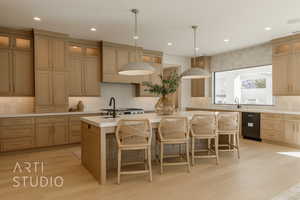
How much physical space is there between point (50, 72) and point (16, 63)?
758 millimetres

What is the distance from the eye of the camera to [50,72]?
4.75 metres

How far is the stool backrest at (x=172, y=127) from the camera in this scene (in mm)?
3094

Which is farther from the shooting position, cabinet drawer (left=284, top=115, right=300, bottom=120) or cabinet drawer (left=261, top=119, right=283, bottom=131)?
cabinet drawer (left=261, top=119, right=283, bottom=131)

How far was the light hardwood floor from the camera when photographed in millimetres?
2408

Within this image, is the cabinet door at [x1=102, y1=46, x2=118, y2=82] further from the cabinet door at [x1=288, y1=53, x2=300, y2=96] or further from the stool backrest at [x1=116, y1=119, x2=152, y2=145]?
the cabinet door at [x1=288, y1=53, x2=300, y2=96]

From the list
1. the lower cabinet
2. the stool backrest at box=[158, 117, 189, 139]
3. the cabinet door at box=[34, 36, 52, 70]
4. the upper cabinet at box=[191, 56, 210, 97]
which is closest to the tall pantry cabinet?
the cabinet door at box=[34, 36, 52, 70]

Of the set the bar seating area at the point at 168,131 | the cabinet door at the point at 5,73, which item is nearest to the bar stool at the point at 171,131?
the bar seating area at the point at 168,131

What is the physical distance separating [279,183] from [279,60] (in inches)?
149

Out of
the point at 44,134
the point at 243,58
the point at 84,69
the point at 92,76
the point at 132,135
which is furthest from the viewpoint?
the point at 243,58

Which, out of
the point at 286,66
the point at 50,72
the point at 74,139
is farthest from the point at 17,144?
the point at 286,66

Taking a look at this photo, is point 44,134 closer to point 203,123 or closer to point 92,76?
point 92,76

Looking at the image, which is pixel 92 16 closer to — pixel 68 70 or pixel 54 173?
pixel 68 70

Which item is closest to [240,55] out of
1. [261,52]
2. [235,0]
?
[261,52]

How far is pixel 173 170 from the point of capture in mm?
3273
